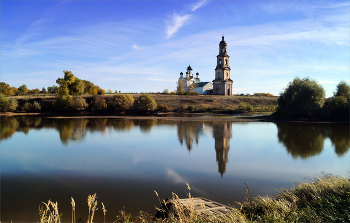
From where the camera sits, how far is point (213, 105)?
60.0m

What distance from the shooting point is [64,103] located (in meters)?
56.6

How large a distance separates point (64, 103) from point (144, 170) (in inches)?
2086

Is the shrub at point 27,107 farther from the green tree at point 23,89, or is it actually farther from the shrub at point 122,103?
the green tree at point 23,89

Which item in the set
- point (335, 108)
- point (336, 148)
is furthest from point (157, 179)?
point (335, 108)

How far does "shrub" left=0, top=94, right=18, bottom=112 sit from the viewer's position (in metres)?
49.8

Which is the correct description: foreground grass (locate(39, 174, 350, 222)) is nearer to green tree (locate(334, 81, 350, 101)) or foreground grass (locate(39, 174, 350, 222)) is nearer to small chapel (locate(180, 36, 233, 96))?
green tree (locate(334, 81, 350, 101))

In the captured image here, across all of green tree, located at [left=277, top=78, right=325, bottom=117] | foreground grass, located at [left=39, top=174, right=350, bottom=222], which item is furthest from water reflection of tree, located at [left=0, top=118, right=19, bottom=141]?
green tree, located at [left=277, top=78, right=325, bottom=117]

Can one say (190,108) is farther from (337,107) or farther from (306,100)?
(337,107)

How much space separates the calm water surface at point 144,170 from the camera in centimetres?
764

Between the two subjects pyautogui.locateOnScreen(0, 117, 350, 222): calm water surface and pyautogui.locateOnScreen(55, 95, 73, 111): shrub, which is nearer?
pyautogui.locateOnScreen(0, 117, 350, 222): calm water surface

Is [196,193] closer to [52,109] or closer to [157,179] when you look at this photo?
[157,179]

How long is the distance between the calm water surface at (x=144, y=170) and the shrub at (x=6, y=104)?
1592 inches

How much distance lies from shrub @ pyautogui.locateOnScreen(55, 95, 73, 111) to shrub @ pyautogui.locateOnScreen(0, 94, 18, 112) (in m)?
8.78

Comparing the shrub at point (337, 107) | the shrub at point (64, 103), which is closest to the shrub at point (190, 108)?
the shrub at point (337, 107)
